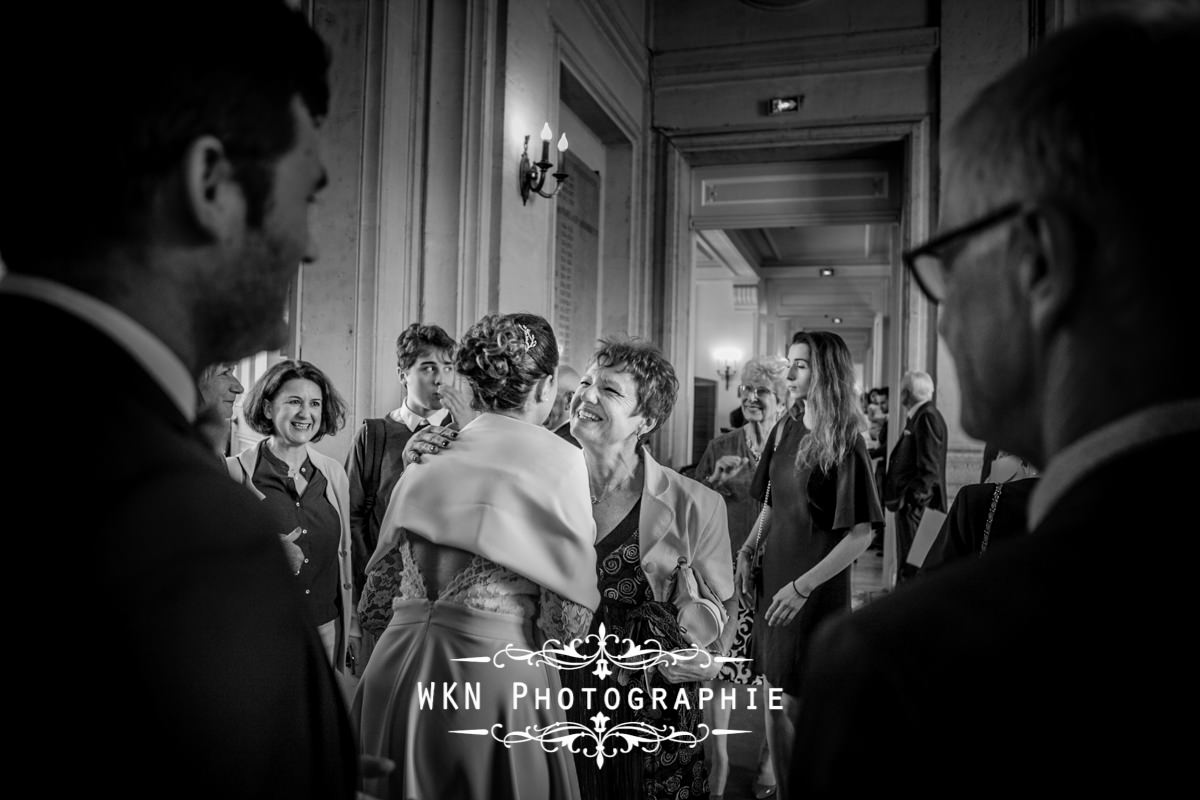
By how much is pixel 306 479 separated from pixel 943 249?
2.60 meters

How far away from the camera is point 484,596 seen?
73.6 inches

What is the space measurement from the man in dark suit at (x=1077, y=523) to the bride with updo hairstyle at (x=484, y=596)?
136 cm

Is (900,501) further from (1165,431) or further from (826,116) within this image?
(1165,431)

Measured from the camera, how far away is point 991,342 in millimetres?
635

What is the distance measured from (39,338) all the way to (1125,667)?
0.84 m

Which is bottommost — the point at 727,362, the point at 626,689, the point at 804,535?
the point at 626,689

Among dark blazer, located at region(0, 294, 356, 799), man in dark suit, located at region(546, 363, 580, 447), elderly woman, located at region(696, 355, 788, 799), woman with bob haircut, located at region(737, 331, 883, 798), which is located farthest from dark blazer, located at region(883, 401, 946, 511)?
dark blazer, located at region(0, 294, 356, 799)

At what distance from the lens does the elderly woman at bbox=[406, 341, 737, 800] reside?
228cm

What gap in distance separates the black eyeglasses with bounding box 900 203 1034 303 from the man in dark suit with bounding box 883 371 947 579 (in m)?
5.18

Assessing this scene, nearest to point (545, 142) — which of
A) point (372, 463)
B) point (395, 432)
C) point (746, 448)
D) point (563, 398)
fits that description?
point (563, 398)

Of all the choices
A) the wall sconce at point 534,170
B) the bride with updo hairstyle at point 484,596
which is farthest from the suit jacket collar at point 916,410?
the bride with updo hairstyle at point 484,596

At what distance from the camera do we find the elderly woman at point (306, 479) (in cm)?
271

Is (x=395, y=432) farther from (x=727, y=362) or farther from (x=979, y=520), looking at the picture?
(x=727, y=362)

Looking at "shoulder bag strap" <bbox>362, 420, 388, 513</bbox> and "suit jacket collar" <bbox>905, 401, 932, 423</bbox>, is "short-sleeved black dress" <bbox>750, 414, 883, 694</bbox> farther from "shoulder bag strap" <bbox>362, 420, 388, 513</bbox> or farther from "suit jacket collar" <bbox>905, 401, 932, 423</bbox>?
"suit jacket collar" <bbox>905, 401, 932, 423</bbox>
